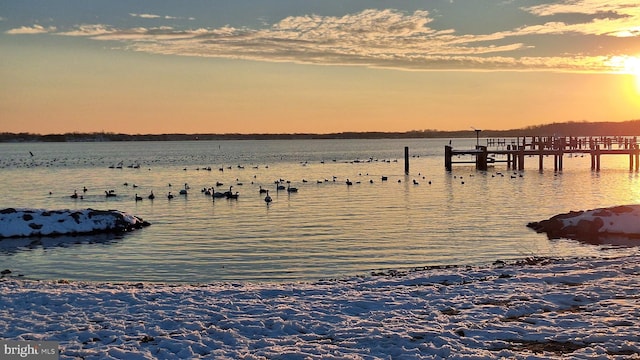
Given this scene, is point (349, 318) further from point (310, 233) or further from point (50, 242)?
point (50, 242)

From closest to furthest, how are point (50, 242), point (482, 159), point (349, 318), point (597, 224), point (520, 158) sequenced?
point (349, 318) → point (597, 224) → point (50, 242) → point (520, 158) → point (482, 159)

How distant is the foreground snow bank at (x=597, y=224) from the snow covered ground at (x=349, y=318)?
33.0 ft

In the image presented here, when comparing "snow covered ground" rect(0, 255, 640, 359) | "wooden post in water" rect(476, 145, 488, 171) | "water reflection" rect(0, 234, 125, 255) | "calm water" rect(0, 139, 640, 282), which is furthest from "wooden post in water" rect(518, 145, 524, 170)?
"snow covered ground" rect(0, 255, 640, 359)

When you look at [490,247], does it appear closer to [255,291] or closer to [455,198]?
[255,291]

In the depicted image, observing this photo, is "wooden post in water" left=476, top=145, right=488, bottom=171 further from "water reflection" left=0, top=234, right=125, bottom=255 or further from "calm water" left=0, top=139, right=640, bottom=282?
"water reflection" left=0, top=234, right=125, bottom=255

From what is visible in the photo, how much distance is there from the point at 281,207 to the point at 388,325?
27.8 metres

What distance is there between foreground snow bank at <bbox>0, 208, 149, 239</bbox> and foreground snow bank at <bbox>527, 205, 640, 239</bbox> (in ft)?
61.1

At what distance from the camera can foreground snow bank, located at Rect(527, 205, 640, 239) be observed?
25.0 m

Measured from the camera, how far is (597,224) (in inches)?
1005

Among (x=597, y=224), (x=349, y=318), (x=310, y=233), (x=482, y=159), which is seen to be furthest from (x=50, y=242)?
(x=482, y=159)

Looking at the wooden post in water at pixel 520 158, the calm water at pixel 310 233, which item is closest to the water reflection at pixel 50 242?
the calm water at pixel 310 233

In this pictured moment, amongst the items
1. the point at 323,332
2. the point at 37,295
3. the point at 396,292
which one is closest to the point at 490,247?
the point at 396,292

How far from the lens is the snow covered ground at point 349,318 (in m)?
9.90

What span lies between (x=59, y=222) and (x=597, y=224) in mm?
22679
